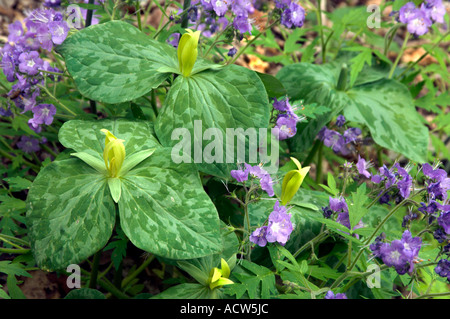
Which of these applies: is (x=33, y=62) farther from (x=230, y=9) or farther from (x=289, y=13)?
(x=289, y=13)

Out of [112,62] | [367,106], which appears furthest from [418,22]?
[112,62]

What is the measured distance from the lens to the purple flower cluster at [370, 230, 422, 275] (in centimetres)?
117

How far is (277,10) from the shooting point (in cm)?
172

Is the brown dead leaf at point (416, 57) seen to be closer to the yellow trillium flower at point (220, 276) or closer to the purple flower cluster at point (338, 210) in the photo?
the purple flower cluster at point (338, 210)

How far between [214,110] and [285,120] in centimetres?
27

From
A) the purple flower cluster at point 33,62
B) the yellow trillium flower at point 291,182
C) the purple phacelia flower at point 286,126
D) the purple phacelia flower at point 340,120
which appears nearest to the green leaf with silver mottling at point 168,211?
the yellow trillium flower at point 291,182

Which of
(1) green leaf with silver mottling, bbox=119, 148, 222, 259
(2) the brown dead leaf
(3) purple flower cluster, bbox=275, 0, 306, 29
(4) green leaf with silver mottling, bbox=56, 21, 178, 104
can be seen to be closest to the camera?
(1) green leaf with silver mottling, bbox=119, 148, 222, 259

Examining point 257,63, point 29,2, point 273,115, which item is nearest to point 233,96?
point 273,115

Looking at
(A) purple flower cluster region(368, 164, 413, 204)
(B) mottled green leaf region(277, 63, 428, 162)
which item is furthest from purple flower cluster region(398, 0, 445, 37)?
(A) purple flower cluster region(368, 164, 413, 204)

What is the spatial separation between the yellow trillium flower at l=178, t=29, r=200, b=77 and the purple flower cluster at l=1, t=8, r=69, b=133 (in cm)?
41

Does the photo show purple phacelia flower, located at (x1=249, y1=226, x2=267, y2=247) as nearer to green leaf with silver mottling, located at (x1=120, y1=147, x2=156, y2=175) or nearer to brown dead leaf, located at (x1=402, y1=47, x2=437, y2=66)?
green leaf with silver mottling, located at (x1=120, y1=147, x2=156, y2=175)

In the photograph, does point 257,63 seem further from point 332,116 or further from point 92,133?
point 92,133

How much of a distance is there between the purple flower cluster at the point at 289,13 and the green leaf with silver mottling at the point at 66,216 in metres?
0.87
